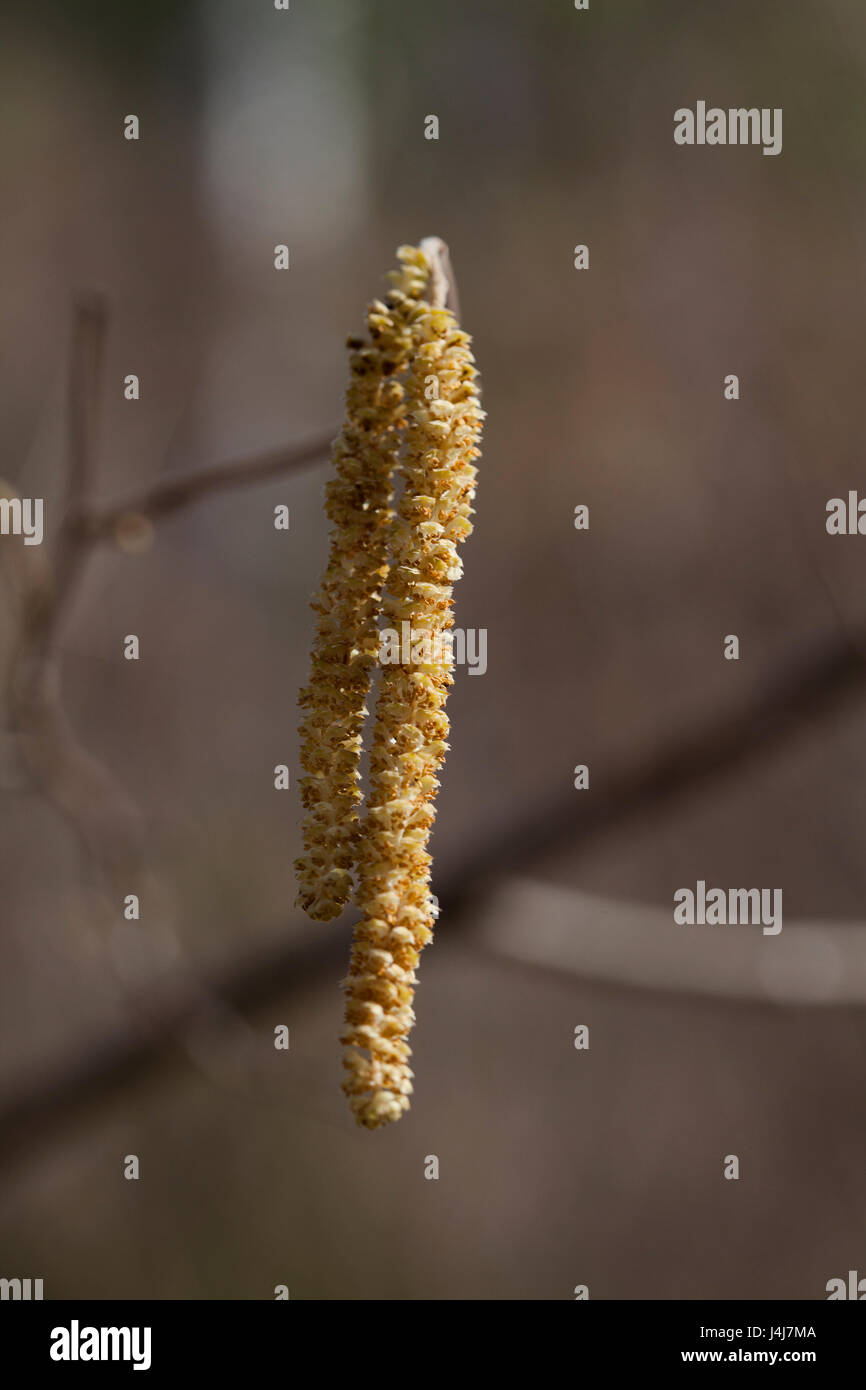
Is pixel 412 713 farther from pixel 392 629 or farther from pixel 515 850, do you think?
pixel 515 850

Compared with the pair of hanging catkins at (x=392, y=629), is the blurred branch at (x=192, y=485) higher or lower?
higher

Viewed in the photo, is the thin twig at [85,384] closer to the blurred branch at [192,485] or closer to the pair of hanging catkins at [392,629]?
the blurred branch at [192,485]

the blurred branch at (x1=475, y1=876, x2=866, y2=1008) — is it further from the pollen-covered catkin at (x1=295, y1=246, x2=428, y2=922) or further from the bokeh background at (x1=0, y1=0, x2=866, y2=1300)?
the pollen-covered catkin at (x1=295, y1=246, x2=428, y2=922)

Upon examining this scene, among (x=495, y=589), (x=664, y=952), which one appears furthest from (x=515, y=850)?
(x=495, y=589)

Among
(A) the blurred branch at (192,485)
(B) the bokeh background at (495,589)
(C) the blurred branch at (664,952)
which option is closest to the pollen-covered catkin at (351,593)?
(A) the blurred branch at (192,485)

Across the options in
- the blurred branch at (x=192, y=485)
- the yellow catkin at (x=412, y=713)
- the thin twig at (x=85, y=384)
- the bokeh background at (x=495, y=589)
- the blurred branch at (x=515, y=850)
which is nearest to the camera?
the yellow catkin at (x=412, y=713)

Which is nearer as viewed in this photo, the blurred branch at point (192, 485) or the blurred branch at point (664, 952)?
the blurred branch at point (192, 485)

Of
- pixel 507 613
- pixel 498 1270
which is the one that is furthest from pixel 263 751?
pixel 498 1270
